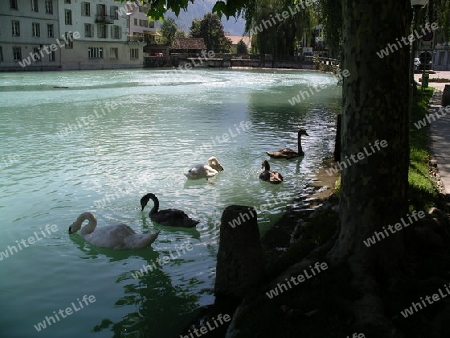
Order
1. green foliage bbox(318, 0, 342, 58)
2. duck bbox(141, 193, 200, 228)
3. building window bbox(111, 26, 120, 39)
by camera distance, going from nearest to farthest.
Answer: duck bbox(141, 193, 200, 228), green foliage bbox(318, 0, 342, 58), building window bbox(111, 26, 120, 39)

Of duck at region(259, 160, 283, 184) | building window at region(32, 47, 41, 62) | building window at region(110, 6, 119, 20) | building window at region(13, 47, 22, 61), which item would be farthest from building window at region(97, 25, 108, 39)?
duck at region(259, 160, 283, 184)

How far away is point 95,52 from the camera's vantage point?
70.8m

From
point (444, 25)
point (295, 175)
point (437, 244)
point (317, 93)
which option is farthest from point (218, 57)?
point (437, 244)

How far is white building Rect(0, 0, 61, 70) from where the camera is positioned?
56.4m

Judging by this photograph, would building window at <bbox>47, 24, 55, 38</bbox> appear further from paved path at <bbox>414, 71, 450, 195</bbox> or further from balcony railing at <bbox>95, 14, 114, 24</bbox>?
paved path at <bbox>414, 71, 450, 195</bbox>

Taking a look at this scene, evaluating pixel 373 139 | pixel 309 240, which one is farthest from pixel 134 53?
pixel 373 139

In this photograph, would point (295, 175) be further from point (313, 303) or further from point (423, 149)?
point (313, 303)

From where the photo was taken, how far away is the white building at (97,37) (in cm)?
6525

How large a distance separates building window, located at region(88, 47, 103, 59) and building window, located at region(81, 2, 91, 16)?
15.1ft

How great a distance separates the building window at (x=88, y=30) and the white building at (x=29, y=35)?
517cm

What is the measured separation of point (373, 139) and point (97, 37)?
7035 centimetres

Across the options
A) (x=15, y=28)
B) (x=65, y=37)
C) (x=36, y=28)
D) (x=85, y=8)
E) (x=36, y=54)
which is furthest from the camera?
(x=85, y=8)

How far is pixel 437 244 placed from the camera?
5.83m

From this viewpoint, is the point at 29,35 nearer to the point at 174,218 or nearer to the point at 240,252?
the point at 174,218
